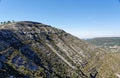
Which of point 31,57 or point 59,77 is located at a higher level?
point 31,57

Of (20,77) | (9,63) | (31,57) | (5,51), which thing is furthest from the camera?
(31,57)

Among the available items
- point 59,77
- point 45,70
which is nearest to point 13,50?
point 45,70

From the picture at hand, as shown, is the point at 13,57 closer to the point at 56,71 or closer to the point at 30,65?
the point at 30,65

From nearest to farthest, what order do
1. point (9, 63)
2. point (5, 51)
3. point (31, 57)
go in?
point (9, 63)
point (5, 51)
point (31, 57)

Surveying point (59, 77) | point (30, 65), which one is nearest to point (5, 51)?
point (30, 65)

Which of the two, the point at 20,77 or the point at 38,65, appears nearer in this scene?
the point at 20,77

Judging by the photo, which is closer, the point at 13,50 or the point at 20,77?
the point at 20,77

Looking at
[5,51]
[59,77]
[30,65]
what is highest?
[5,51]

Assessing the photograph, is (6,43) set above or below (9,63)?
above

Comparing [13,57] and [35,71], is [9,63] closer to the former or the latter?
[13,57]
